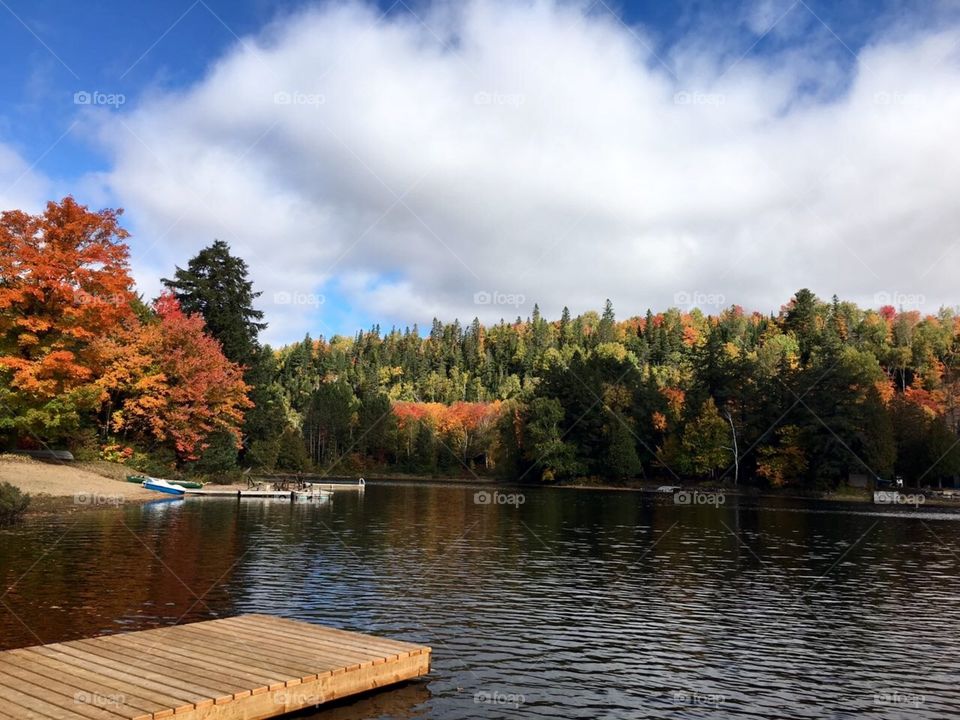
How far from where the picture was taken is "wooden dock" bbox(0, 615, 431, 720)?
10.6m

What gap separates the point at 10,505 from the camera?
34.2m

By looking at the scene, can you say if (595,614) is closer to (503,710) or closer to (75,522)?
(503,710)

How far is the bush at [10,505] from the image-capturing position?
34.0 m

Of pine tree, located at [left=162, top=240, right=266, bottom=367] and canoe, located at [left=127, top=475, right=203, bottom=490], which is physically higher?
pine tree, located at [left=162, top=240, right=266, bottom=367]

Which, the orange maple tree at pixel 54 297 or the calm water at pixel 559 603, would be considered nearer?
the calm water at pixel 559 603

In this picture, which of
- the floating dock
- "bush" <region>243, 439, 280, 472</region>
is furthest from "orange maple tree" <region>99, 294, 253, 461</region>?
"bush" <region>243, 439, 280, 472</region>

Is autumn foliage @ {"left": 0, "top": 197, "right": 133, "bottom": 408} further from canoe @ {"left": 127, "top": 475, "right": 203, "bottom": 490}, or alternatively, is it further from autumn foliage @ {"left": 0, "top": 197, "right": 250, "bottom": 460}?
canoe @ {"left": 127, "top": 475, "right": 203, "bottom": 490}

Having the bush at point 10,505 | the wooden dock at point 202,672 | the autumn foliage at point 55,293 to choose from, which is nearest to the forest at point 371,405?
the autumn foliage at point 55,293

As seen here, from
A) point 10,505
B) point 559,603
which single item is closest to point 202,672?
point 559,603

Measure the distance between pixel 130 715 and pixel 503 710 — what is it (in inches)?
241

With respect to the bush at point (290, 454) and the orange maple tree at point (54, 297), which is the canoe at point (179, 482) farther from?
the bush at point (290, 454)

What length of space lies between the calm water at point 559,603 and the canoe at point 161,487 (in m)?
12.8

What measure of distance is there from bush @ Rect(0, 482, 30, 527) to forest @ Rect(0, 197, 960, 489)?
55.1 feet

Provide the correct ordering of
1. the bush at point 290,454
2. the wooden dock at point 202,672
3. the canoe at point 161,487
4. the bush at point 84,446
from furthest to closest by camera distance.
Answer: the bush at point 290,454 → the bush at point 84,446 → the canoe at point 161,487 → the wooden dock at point 202,672
